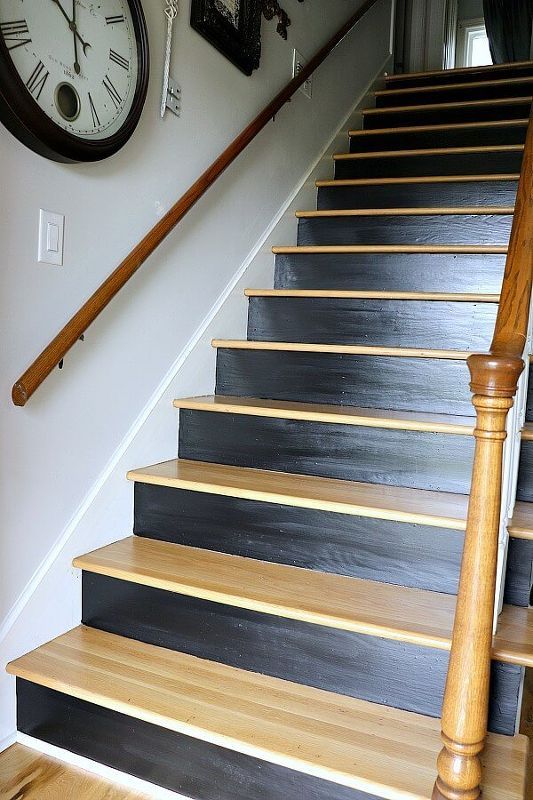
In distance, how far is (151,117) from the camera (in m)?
1.95

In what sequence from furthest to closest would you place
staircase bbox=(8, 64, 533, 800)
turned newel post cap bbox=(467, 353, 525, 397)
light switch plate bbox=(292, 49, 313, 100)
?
light switch plate bbox=(292, 49, 313, 100), staircase bbox=(8, 64, 533, 800), turned newel post cap bbox=(467, 353, 525, 397)

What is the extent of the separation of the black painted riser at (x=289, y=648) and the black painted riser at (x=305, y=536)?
23 centimetres

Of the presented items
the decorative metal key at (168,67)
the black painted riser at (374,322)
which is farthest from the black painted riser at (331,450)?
the decorative metal key at (168,67)

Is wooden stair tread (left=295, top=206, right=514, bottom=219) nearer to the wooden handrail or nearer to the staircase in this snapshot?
the staircase

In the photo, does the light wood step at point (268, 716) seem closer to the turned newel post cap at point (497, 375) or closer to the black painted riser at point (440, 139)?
the turned newel post cap at point (497, 375)

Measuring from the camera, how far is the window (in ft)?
18.8

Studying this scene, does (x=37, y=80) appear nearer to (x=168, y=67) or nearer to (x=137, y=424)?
(x=168, y=67)

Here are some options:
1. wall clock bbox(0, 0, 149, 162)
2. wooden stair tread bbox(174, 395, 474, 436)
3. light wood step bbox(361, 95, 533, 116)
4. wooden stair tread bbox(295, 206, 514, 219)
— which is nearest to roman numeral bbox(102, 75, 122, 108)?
wall clock bbox(0, 0, 149, 162)

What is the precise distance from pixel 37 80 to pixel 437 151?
81.8 inches

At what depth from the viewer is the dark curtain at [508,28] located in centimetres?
515

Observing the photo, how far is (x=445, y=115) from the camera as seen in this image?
11.6 feet

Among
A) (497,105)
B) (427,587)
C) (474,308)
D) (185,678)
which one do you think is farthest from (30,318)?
(497,105)

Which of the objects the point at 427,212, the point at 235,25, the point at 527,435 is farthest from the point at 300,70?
the point at 527,435

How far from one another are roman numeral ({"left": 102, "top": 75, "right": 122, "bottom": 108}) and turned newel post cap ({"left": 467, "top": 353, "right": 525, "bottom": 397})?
1264mm
